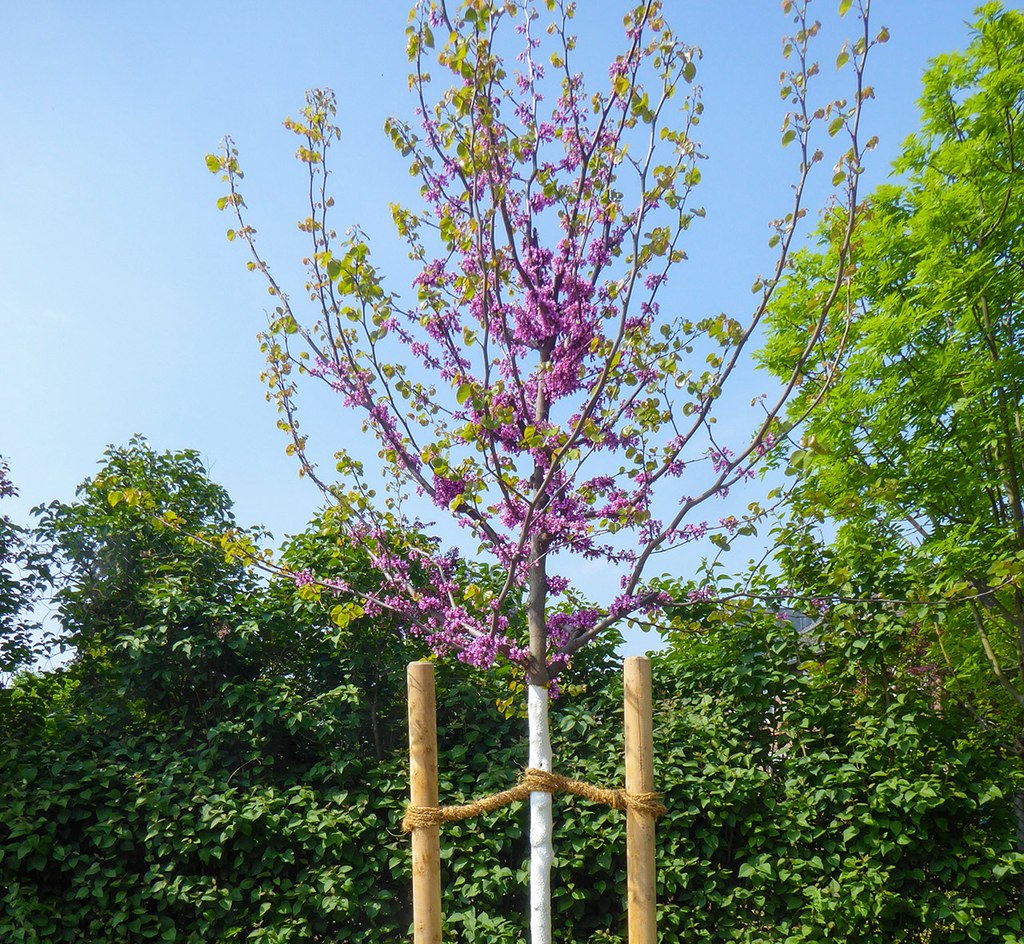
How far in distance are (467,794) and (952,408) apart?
3601mm

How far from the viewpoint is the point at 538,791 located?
131 inches

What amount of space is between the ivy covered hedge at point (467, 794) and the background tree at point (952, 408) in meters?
0.48

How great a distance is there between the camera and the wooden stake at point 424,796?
340 centimetres

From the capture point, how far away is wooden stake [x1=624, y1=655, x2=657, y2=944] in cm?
338

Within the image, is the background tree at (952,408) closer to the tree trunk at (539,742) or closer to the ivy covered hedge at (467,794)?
the ivy covered hedge at (467,794)

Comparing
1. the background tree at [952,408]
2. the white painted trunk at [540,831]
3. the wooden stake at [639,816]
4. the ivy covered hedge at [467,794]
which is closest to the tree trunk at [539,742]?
the white painted trunk at [540,831]

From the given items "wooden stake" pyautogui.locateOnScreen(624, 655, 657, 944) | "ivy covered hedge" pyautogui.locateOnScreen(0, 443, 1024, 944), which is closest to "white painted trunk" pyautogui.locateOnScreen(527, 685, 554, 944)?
"wooden stake" pyautogui.locateOnScreen(624, 655, 657, 944)

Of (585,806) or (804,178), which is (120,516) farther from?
(804,178)

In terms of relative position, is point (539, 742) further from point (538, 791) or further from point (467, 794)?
point (467, 794)

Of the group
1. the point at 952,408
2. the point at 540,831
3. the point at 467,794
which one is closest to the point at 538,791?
the point at 540,831

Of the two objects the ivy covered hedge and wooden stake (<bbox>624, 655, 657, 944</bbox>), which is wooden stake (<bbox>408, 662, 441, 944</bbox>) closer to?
wooden stake (<bbox>624, 655, 657, 944</bbox>)

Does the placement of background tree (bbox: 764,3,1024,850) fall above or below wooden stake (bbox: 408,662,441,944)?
above

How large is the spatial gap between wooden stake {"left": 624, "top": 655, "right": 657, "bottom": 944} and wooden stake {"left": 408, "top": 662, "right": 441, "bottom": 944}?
0.70 m

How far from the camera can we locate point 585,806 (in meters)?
4.79
